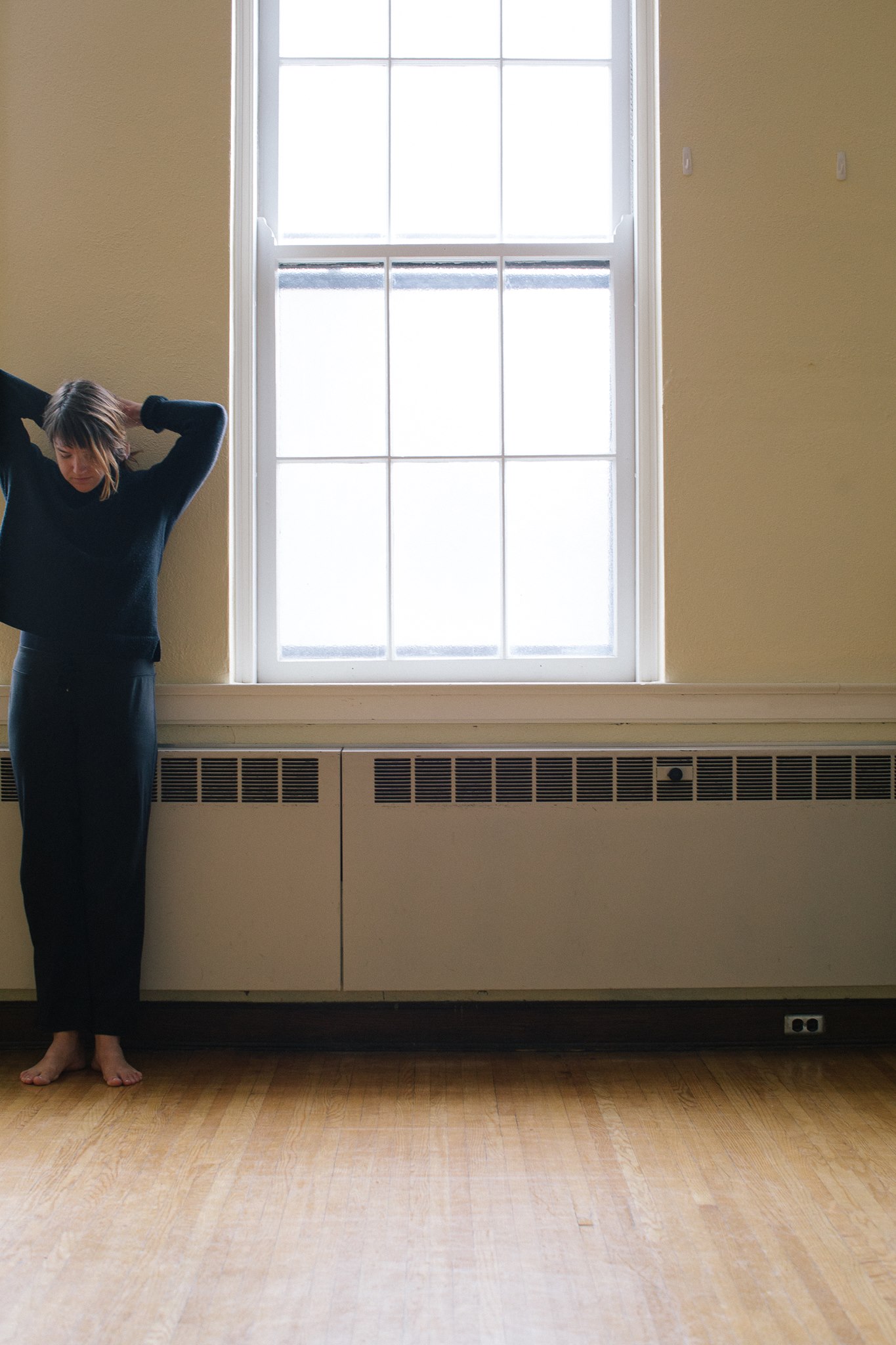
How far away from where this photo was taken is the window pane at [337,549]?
2.48m

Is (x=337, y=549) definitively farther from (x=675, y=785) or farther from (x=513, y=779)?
(x=675, y=785)

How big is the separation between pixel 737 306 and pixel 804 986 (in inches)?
65.2

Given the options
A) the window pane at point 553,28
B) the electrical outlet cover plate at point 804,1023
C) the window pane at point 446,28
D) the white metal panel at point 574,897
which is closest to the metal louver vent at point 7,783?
the white metal panel at point 574,897

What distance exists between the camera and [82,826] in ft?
7.06

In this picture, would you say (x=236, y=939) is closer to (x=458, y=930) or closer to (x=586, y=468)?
(x=458, y=930)

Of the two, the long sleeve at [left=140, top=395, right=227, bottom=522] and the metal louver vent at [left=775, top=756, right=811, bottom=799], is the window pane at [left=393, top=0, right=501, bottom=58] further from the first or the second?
the metal louver vent at [left=775, top=756, right=811, bottom=799]

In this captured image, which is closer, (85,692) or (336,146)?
(85,692)

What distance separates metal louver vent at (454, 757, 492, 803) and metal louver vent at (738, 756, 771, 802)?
59 centimetres

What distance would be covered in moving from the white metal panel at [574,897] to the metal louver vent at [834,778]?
0.38ft

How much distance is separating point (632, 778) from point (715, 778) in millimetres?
197

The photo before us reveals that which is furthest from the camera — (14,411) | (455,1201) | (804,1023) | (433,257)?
(433,257)

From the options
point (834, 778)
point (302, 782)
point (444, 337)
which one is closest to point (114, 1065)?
point (302, 782)

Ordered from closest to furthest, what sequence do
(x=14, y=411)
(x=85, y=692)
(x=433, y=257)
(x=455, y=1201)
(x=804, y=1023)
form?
1. (x=455, y=1201)
2. (x=85, y=692)
3. (x=14, y=411)
4. (x=804, y=1023)
5. (x=433, y=257)

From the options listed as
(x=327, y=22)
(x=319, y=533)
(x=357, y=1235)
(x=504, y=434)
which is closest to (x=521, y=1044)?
(x=357, y=1235)
